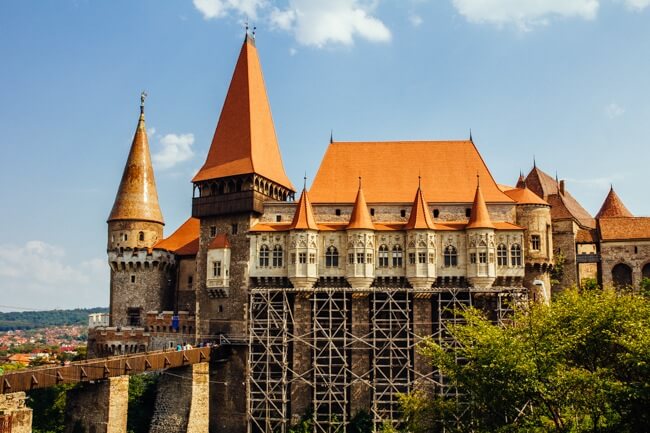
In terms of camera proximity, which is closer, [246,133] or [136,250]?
[246,133]

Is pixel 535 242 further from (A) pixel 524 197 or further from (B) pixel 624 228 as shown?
(B) pixel 624 228

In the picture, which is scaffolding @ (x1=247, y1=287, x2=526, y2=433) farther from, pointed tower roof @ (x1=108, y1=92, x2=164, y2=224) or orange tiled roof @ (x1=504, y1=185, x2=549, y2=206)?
pointed tower roof @ (x1=108, y1=92, x2=164, y2=224)

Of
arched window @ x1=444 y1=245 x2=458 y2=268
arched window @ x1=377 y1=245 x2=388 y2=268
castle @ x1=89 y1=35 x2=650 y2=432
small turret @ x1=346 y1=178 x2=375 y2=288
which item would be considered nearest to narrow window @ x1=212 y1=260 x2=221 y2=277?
castle @ x1=89 y1=35 x2=650 y2=432

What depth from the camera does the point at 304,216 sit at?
4172 centimetres

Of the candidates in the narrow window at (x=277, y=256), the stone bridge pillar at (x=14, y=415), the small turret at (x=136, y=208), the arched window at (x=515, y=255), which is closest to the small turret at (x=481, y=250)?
the arched window at (x=515, y=255)

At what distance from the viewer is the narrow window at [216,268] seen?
140 feet

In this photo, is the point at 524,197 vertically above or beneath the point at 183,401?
above

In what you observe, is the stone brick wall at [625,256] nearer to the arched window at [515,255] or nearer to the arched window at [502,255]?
the arched window at [515,255]

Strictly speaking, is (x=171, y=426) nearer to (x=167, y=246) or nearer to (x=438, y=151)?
(x=167, y=246)

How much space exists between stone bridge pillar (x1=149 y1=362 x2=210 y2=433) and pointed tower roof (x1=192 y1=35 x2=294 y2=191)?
12.8 m

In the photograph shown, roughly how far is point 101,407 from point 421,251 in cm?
1960

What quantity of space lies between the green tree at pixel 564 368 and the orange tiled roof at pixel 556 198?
22.6 meters

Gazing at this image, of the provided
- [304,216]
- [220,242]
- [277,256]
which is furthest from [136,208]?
[304,216]

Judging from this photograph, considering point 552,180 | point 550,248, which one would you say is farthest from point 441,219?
point 552,180
